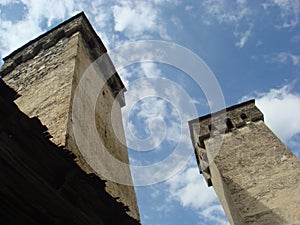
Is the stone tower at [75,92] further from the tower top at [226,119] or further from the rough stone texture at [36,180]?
the tower top at [226,119]

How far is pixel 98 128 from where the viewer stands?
6.14 metres

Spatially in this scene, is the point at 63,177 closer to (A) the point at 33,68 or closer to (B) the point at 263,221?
(A) the point at 33,68

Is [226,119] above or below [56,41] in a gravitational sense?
above

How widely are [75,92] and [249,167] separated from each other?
5735mm

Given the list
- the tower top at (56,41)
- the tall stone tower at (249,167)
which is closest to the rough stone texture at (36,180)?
the tower top at (56,41)

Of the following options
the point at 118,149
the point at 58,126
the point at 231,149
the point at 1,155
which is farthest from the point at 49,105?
the point at 231,149

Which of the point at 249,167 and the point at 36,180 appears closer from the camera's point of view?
the point at 36,180

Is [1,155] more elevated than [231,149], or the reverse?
[231,149]

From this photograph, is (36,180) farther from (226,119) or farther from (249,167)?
(226,119)

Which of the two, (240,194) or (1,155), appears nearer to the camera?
(1,155)

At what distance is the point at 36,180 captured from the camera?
2586 mm

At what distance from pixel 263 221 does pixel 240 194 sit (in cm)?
94

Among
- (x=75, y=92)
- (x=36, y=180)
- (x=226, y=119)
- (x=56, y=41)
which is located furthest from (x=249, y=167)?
(x=36, y=180)

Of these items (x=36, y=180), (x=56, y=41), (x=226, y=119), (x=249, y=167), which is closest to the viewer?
(x=36, y=180)
